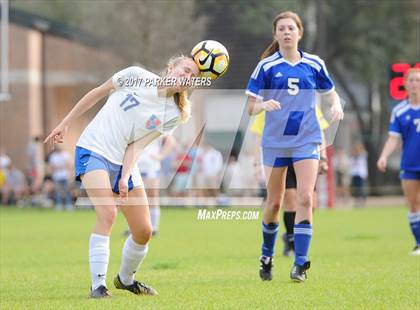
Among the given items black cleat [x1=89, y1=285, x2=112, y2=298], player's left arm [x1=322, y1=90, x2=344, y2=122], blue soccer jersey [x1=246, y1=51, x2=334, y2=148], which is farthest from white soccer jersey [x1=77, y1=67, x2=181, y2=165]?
player's left arm [x1=322, y1=90, x2=344, y2=122]

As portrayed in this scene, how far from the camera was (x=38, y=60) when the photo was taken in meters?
38.0

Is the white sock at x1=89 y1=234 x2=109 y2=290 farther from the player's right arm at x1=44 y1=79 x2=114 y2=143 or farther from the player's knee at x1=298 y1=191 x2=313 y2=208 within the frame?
the player's knee at x1=298 y1=191 x2=313 y2=208

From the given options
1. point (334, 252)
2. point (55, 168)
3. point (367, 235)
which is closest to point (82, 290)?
point (334, 252)

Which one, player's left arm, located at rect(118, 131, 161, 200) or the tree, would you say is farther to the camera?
the tree

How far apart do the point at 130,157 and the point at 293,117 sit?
6.69 feet

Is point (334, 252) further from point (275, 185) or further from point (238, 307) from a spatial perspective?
point (238, 307)

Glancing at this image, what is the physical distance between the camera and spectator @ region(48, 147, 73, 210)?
29.3 m

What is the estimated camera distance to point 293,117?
920 cm

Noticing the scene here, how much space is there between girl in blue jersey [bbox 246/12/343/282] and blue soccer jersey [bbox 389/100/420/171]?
3.20 metres

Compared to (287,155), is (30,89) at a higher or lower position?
lower

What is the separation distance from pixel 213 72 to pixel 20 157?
29.9 meters

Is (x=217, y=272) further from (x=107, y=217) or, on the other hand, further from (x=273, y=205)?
(x=107, y=217)

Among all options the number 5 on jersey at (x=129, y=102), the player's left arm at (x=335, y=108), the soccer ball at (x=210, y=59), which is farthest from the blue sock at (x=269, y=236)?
the number 5 on jersey at (x=129, y=102)

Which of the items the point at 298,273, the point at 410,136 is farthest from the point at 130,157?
the point at 410,136
